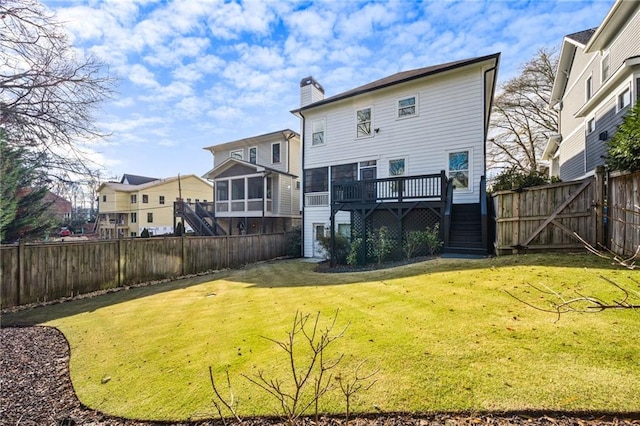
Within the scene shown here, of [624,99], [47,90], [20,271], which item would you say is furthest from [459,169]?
[20,271]

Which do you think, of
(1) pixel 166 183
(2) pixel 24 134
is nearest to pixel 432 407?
(2) pixel 24 134

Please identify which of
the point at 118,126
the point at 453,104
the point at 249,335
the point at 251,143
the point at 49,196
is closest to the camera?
the point at 249,335

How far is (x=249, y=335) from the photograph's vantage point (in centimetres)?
428

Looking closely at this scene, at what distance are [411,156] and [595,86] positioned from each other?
8619 millimetres

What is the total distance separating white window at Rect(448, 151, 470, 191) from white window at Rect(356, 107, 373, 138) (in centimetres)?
424

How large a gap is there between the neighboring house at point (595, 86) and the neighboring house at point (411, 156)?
3.79 meters

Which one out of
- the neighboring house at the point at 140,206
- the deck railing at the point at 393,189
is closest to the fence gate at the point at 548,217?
the deck railing at the point at 393,189

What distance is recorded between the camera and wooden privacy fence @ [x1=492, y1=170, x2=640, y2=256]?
573cm

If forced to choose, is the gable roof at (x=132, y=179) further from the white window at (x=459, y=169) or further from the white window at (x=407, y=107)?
the white window at (x=459, y=169)

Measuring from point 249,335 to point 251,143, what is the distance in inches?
733

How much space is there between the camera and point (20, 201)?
12.9 meters

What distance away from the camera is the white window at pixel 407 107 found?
12.6 metres

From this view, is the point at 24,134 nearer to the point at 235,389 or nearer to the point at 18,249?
the point at 18,249

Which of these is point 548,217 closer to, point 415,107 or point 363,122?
point 415,107
